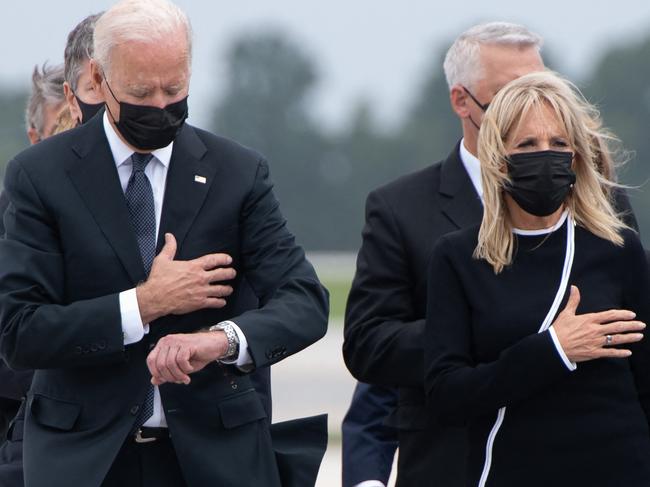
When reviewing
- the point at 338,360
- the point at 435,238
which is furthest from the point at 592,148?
the point at 338,360

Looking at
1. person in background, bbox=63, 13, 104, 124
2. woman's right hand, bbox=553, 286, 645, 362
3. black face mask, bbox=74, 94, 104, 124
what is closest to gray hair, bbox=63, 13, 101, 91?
person in background, bbox=63, 13, 104, 124

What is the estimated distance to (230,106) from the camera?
3996 inches

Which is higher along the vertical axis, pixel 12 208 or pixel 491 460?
pixel 12 208

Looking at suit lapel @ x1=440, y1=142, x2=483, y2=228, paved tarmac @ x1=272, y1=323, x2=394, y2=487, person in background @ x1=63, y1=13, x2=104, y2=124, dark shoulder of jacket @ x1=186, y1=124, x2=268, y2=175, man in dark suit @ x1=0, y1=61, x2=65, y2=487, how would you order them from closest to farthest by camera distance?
dark shoulder of jacket @ x1=186, y1=124, x2=268, y2=175 < man in dark suit @ x1=0, y1=61, x2=65, y2=487 < suit lapel @ x1=440, y1=142, x2=483, y2=228 < person in background @ x1=63, y1=13, x2=104, y2=124 < paved tarmac @ x1=272, y1=323, x2=394, y2=487

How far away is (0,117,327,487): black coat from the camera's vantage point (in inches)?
179

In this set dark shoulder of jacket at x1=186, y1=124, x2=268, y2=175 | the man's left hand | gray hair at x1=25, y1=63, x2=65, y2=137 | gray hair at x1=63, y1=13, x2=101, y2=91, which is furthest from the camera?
gray hair at x1=25, y1=63, x2=65, y2=137

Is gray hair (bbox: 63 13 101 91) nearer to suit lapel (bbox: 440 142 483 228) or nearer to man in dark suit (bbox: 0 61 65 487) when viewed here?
man in dark suit (bbox: 0 61 65 487)

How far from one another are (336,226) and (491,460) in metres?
82.8

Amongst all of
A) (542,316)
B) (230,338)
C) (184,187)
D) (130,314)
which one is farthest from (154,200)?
(542,316)

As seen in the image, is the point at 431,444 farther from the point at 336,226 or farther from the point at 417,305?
the point at 336,226

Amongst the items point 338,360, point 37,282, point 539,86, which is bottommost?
point 338,360

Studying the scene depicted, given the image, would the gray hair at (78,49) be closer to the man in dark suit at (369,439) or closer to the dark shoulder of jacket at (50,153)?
the dark shoulder of jacket at (50,153)

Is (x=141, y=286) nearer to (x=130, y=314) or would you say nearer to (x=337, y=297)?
(x=130, y=314)

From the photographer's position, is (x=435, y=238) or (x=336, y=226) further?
(x=336, y=226)
